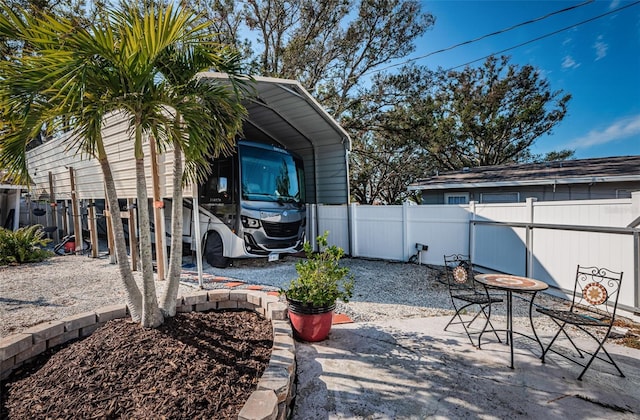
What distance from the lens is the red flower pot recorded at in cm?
308

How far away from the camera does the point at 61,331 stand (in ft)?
8.25

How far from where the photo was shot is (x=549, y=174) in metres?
9.84

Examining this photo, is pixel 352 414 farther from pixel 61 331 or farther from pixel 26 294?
pixel 26 294

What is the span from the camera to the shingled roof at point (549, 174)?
866 cm

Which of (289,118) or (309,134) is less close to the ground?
(289,118)

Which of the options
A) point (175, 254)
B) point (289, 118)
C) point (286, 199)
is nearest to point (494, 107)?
point (289, 118)

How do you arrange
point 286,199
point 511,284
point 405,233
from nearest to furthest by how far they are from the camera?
point 511,284 < point 286,199 < point 405,233

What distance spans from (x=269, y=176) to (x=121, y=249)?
4.32 meters

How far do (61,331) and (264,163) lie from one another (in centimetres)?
466

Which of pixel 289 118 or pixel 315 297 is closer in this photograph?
pixel 315 297

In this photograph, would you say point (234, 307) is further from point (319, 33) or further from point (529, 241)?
point (319, 33)

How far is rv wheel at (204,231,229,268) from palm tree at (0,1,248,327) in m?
4.41

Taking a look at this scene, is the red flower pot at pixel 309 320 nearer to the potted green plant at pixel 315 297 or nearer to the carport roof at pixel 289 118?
the potted green plant at pixel 315 297

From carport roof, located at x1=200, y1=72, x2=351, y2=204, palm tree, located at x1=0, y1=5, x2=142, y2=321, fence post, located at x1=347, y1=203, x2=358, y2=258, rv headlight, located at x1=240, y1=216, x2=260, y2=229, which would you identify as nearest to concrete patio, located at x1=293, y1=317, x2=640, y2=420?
palm tree, located at x1=0, y1=5, x2=142, y2=321
